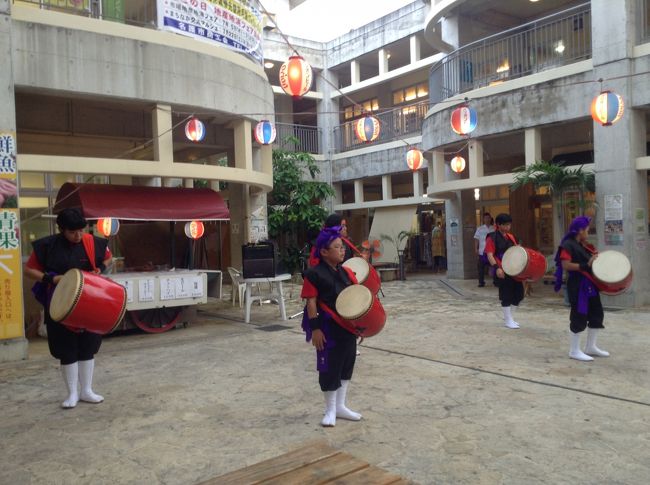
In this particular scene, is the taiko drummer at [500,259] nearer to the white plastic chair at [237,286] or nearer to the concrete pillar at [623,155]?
the concrete pillar at [623,155]

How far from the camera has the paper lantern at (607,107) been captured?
8.81 metres

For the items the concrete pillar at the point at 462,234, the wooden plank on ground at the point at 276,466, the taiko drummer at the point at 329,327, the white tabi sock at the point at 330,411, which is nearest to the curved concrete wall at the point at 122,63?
the taiko drummer at the point at 329,327

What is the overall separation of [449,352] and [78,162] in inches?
229

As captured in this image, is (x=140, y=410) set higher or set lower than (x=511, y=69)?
lower

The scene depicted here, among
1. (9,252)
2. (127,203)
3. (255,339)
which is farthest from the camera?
(127,203)

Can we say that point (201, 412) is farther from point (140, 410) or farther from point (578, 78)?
point (578, 78)

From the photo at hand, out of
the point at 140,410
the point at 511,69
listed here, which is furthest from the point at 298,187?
the point at 140,410

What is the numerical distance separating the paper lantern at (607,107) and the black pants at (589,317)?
13.8ft

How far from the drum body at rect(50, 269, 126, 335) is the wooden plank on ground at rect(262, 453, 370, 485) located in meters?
2.53

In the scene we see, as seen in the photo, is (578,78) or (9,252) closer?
(9,252)

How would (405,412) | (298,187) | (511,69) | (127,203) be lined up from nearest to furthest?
(405,412) → (127,203) → (511,69) → (298,187)

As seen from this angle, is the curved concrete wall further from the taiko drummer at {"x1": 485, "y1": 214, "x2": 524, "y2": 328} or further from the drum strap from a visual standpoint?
the taiko drummer at {"x1": 485, "y1": 214, "x2": 524, "y2": 328}

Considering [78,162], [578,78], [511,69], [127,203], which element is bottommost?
[127,203]

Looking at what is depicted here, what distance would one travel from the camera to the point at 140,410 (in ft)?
15.6
